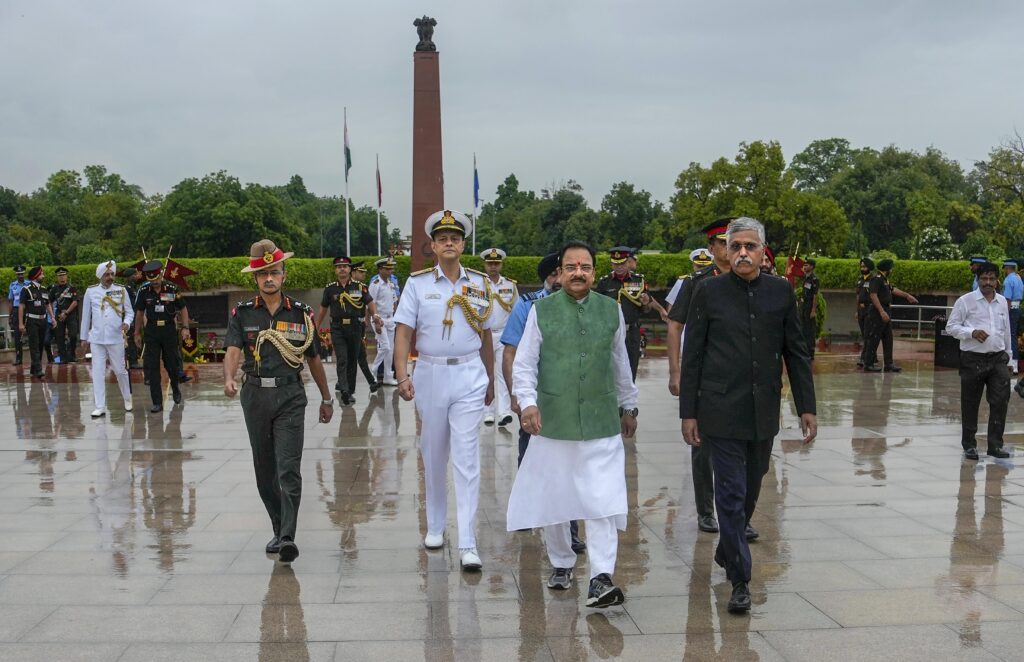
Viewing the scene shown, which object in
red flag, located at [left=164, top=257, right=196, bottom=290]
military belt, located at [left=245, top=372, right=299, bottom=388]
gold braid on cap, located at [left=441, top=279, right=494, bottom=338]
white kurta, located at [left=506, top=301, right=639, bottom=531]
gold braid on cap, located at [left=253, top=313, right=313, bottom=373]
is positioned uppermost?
red flag, located at [left=164, top=257, right=196, bottom=290]

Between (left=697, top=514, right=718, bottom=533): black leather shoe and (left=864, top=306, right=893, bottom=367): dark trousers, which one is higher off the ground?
(left=864, top=306, right=893, bottom=367): dark trousers

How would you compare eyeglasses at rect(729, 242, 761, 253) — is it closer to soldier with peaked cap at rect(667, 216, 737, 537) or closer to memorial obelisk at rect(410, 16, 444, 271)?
soldier with peaked cap at rect(667, 216, 737, 537)

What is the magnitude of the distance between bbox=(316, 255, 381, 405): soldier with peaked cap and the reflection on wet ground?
2.98 meters

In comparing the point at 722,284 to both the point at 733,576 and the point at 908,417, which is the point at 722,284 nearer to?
the point at 733,576

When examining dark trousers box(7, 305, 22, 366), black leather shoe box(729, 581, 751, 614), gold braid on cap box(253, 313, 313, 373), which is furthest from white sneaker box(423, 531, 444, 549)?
dark trousers box(7, 305, 22, 366)

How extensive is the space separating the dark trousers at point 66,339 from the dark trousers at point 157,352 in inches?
326

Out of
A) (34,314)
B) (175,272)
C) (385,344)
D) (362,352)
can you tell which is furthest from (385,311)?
(34,314)

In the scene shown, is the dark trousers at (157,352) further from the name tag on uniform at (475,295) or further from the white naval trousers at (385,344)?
the name tag on uniform at (475,295)

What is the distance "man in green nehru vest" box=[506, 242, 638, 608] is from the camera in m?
4.84

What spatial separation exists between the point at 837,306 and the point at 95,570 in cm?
2842

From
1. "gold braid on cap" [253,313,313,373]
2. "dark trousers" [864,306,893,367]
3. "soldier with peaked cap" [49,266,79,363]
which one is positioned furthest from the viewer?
"soldier with peaked cap" [49,266,79,363]

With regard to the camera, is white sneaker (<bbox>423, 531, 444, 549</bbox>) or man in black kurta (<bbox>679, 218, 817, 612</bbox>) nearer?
man in black kurta (<bbox>679, 218, 817, 612</bbox>)

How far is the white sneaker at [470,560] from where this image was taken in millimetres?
5312

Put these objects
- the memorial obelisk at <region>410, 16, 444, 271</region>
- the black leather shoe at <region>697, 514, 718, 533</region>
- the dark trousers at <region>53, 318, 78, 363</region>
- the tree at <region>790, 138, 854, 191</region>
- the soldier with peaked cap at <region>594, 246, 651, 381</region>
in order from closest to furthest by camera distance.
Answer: the black leather shoe at <region>697, 514, 718, 533</region> → the soldier with peaked cap at <region>594, 246, 651, 381</region> → the dark trousers at <region>53, 318, 78, 363</region> → the memorial obelisk at <region>410, 16, 444, 271</region> → the tree at <region>790, 138, 854, 191</region>
